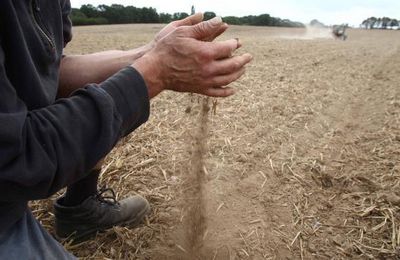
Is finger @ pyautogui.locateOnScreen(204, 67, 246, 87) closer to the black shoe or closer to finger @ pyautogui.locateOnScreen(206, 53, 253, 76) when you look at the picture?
finger @ pyautogui.locateOnScreen(206, 53, 253, 76)

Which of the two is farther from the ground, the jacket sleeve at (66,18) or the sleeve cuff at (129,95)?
the jacket sleeve at (66,18)

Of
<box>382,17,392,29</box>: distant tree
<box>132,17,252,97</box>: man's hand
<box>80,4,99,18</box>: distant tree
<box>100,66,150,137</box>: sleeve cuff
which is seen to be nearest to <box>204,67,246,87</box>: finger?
<box>132,17,252,97</box>: man's hand

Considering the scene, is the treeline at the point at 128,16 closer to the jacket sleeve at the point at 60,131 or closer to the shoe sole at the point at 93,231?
the shoe sole at the point at 93,231

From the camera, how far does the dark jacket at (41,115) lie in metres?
1.12

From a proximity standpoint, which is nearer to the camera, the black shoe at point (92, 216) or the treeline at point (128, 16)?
the black shoe at point (92, 216)

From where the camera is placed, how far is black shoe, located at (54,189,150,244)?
6.93 ft

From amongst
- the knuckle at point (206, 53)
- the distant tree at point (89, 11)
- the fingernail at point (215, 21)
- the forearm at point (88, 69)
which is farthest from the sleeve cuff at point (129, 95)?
the distant tree at point (89, 11)

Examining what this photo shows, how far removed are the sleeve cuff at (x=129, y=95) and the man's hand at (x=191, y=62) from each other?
0.05 meters

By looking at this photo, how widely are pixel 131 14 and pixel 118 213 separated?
44.5 meters

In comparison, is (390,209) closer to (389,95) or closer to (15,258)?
(15,258)

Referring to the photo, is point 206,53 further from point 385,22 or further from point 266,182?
point 385,22

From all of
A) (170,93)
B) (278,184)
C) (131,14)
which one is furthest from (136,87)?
(131,14)

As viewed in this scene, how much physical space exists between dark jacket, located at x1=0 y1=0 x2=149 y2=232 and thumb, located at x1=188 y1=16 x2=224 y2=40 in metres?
0.33

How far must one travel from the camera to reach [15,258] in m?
1.29
